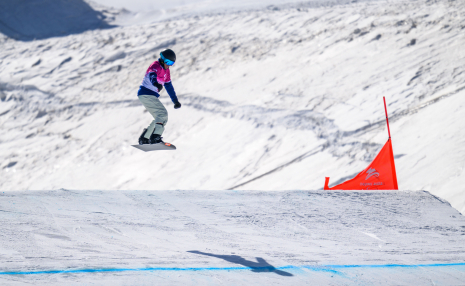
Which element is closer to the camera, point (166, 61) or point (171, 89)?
point (166, 61)

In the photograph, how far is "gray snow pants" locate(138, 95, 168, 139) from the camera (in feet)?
21.6

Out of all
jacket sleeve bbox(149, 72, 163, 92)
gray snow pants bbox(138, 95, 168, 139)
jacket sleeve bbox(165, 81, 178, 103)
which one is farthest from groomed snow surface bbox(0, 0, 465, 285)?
jacket sleeve bbox(149, 72, 163, 92)

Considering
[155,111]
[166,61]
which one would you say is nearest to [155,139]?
[155,111]

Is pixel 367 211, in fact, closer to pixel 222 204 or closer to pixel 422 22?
pixel 222 204

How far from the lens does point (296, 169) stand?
933cm

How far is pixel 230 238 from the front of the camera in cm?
455

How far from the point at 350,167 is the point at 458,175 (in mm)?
2405

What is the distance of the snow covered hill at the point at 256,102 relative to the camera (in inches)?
357

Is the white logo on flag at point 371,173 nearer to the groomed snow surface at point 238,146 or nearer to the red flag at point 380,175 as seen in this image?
the red flag at point 380,175

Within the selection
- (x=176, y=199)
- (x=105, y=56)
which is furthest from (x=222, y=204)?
(x=105, y=56)

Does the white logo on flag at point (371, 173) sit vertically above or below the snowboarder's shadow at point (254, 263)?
below

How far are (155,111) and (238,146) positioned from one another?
4.70 m

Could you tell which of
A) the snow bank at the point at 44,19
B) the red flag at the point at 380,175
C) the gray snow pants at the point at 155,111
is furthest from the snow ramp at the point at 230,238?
the snow bank at the point at 44,19

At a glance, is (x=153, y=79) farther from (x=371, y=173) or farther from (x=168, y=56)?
(x=371, y=173)
